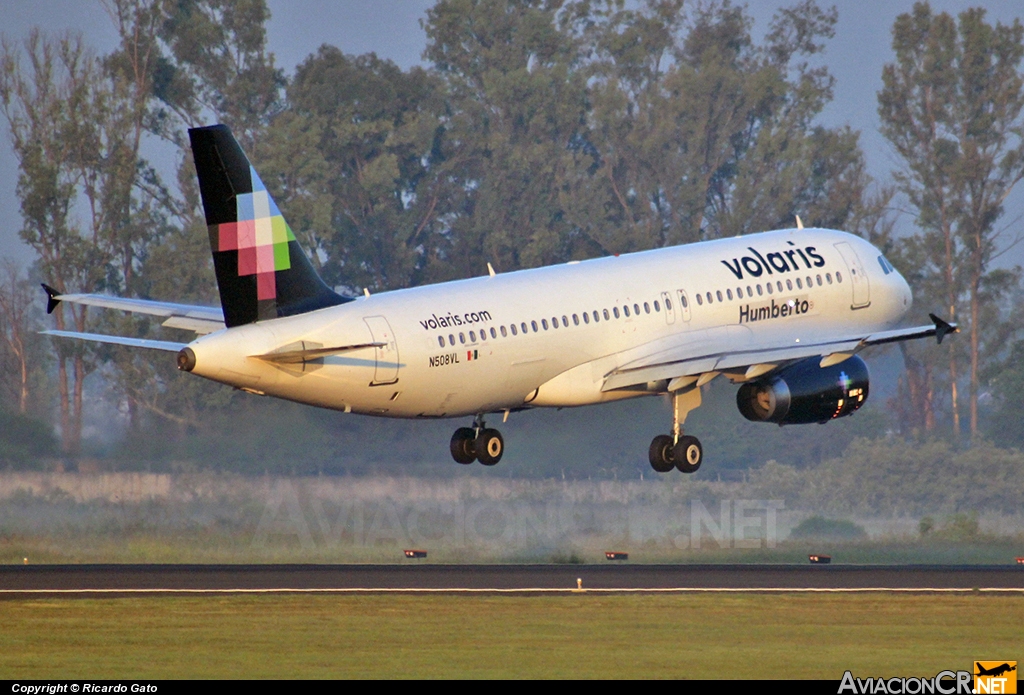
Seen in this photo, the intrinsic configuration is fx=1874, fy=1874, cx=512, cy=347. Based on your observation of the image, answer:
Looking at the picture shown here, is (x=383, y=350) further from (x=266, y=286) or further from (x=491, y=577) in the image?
(x=491, y=577)

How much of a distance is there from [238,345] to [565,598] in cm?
930

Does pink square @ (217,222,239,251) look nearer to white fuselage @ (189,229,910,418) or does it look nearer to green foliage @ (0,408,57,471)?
white fuselage @ (189,229,910,418)

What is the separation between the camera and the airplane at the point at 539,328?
36.9 meters

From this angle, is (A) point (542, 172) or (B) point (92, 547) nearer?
(B) point (92, 547)

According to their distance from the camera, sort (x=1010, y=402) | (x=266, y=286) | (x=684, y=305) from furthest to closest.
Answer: (x=1010, y=402)
(x=684, y=305)
(x=266, y=286)

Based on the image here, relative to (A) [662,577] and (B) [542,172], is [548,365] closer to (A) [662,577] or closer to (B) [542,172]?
(A) [662,577]

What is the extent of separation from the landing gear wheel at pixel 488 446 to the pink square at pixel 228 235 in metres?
9.31

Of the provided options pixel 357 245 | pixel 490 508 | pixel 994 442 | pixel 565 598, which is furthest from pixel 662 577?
pixel 357 245

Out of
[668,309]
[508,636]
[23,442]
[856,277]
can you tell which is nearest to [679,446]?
[668,309]

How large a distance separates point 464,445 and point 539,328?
4107 mm

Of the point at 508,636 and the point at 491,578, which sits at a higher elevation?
the point at 491,578

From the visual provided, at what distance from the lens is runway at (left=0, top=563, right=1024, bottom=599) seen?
4262 cm

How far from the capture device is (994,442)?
8131 centimetres

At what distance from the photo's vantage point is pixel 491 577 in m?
45.7
